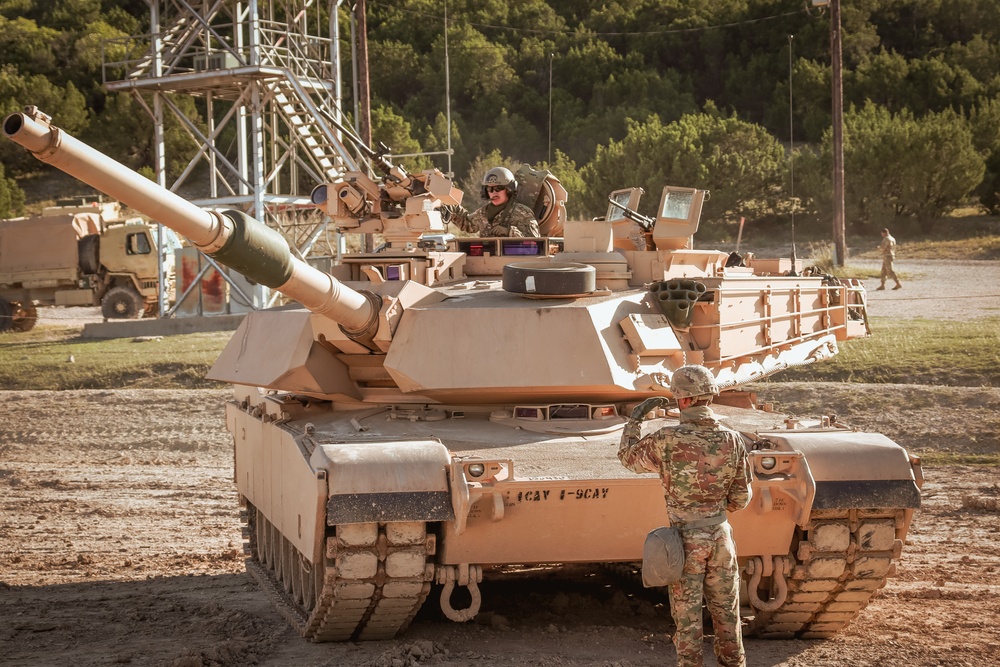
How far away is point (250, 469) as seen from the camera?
10.1 m

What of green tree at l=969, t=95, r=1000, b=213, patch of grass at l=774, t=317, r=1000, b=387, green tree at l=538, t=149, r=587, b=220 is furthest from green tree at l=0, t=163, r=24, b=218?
patch of grass at l=774, t=317, r=1000, b=387

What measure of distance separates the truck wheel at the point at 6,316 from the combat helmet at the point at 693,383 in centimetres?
2199

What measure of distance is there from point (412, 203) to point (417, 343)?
7.35ft

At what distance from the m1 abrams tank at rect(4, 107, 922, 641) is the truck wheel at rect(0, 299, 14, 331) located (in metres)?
17.4

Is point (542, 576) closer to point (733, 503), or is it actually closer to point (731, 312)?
point (731, 312)

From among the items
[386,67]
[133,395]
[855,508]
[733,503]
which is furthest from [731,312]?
[386,67]

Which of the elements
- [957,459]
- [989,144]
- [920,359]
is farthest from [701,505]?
[989,144]

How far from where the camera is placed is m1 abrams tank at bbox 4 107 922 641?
23.4ft

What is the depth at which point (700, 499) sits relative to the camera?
6594 millimetres

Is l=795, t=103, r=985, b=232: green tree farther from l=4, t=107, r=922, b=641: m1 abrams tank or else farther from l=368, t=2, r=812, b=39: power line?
l=4, t=107, r=922, b=641: m1 abrams tank

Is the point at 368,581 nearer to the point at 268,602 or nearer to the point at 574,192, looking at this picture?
the point at 268,602

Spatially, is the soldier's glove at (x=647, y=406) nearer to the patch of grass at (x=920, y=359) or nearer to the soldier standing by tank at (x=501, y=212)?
the soldier standing by tank at (x=501, y=212)

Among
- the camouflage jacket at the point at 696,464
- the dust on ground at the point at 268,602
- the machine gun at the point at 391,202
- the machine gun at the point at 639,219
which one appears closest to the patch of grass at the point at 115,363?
the dust on ground at the point at 268,602

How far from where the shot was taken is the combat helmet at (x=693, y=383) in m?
6.61
